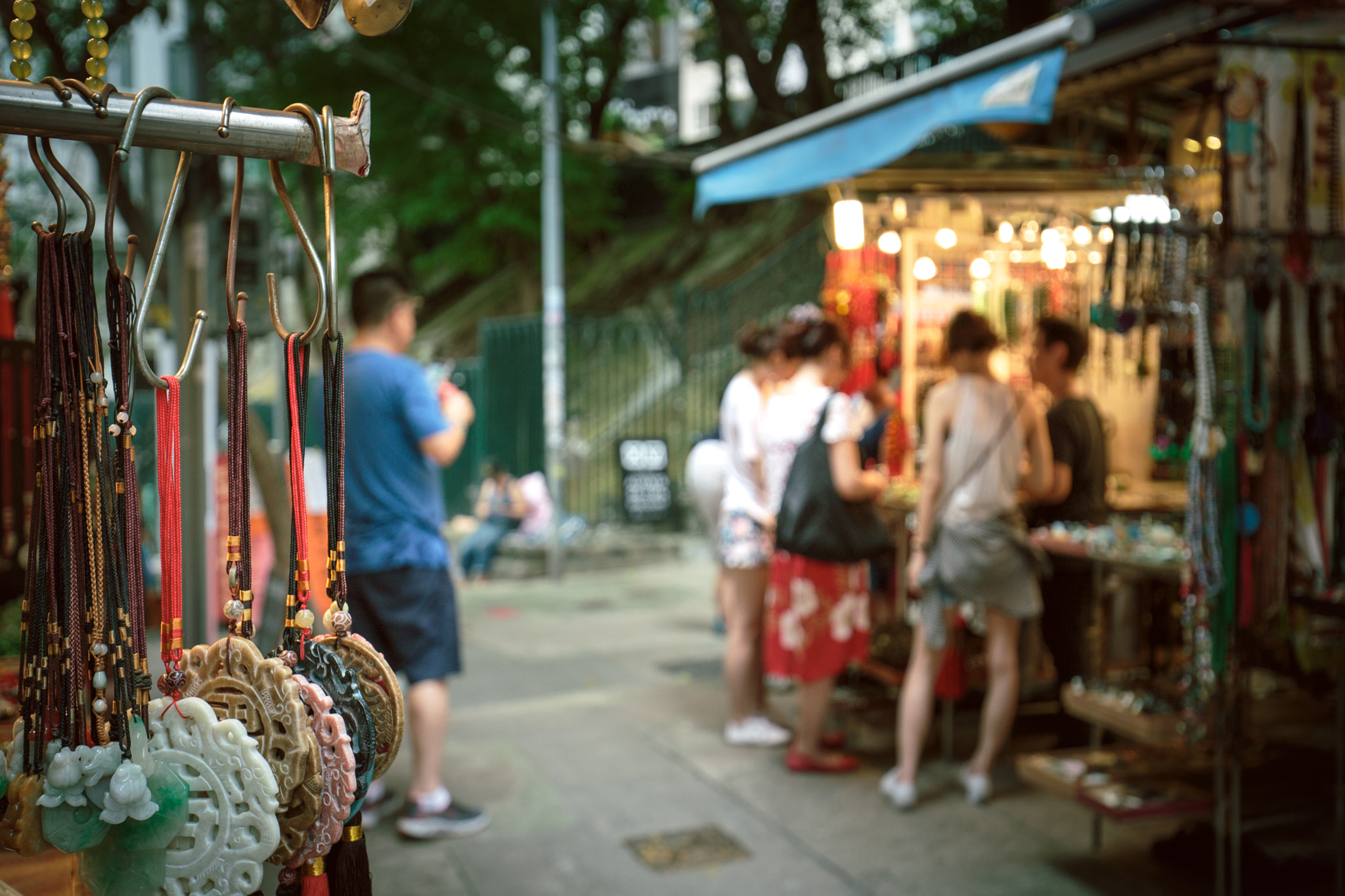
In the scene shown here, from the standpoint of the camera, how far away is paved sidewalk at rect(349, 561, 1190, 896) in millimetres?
3619

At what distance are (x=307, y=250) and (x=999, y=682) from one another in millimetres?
3699

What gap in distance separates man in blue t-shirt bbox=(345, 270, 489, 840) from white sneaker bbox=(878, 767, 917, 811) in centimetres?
183

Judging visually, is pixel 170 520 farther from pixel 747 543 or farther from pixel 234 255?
pixel 747 543

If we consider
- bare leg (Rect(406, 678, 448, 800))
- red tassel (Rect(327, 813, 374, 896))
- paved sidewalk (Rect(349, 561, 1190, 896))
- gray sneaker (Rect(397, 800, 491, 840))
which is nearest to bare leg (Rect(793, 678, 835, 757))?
paved sidewalk (Rect(349, 561, 1190, 896))

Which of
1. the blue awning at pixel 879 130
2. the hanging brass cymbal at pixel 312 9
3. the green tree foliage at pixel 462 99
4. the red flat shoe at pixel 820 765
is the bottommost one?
the red flat shoe at pixel 820 765

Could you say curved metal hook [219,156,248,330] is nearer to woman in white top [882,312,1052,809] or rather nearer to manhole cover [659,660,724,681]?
woman in white top [882,312,1052,809]

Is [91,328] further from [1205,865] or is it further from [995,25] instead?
[995,25]

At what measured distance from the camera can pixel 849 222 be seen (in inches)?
230

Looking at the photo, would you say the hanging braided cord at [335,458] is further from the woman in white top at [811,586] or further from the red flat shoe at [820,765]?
the red flat shoe at [820,765]

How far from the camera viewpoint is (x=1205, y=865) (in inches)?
144

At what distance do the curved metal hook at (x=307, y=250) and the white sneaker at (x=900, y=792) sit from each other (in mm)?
3641

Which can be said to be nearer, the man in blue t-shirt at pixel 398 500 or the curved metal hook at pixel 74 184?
the curved metal hook at pixel 74 184

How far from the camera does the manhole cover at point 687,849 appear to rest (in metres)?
3.78

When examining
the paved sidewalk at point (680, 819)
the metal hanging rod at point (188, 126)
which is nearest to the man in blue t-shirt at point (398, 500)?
the paved sidewalk at point (680, 819)
